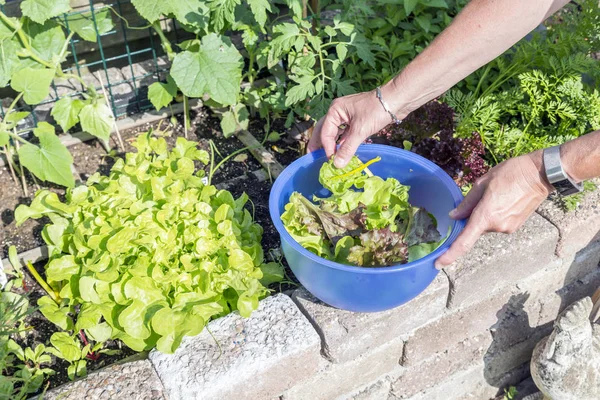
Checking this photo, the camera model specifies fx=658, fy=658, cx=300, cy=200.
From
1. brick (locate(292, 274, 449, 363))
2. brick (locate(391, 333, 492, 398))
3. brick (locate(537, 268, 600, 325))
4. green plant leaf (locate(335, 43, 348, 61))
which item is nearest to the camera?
brick (locate(292, 274, 449, 363))

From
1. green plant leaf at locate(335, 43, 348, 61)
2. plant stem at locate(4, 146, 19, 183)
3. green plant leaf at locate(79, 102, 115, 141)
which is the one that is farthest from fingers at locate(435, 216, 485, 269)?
plant stem at locate(4, 146, 19, 183)

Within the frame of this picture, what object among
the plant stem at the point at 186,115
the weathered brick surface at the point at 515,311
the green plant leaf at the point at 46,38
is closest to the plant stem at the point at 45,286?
the green plant leaf at the point at 46,38

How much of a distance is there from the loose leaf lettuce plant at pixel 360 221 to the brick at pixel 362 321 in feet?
0.58

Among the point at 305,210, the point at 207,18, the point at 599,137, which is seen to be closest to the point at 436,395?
the point at 305,210

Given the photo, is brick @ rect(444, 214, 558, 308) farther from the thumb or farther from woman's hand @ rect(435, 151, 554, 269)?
the thumb

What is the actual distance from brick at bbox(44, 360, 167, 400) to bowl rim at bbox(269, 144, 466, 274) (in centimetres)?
54

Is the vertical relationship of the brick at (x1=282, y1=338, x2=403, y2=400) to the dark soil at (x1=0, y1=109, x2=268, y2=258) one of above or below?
below

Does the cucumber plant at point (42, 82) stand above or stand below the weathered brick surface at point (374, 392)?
above

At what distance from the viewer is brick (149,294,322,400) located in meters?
1.80

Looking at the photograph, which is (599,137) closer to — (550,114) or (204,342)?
(550,114)

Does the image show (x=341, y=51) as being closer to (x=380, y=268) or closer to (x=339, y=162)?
(x=339, y=162)

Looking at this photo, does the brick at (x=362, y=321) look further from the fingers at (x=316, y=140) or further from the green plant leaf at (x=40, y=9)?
the green plant leaf at (x=40, y=9)

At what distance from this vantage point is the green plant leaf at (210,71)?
2.47 meters

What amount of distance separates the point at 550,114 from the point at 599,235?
0.50 m
